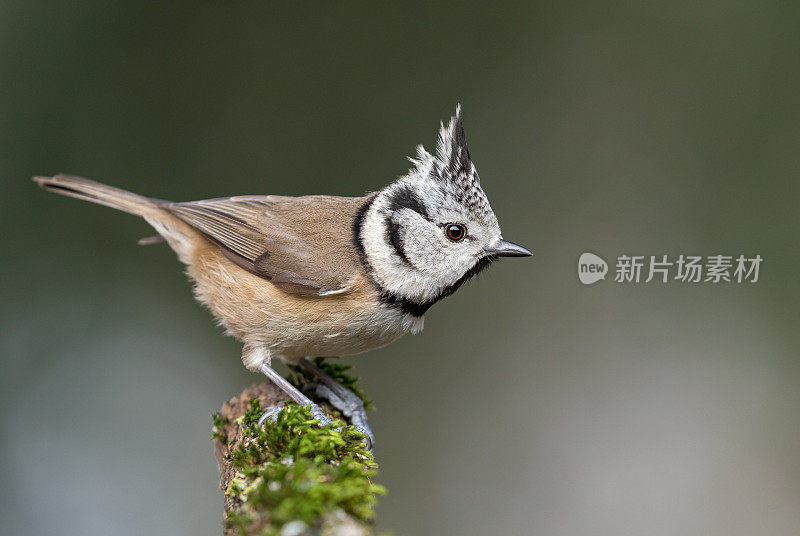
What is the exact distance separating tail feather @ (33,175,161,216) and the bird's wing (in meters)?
0.21

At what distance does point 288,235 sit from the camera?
3121mm

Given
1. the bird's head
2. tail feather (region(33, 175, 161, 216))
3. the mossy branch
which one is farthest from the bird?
tail feather (region(33, 175, 161, 216))

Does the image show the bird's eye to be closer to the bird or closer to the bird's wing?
the bird

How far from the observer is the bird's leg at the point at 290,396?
2.69m

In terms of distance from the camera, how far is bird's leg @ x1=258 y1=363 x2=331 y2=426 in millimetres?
2689

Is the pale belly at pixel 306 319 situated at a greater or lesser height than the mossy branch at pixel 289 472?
greater

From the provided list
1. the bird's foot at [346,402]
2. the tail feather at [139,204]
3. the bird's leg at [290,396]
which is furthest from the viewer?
the tail feather at [139,204]

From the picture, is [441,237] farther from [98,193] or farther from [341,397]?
[98,193]

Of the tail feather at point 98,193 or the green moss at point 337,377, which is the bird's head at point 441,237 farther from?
the tail feather at point 98,193

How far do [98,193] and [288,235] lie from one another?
1.24m

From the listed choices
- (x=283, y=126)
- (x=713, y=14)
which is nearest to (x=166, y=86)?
(x=283, y=126)

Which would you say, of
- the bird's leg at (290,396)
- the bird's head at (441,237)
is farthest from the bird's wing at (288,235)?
the bird's leg at (290,396)

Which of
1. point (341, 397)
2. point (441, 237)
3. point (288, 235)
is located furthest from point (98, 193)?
point (441, 237)

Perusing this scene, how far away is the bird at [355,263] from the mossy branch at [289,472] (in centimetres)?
22
